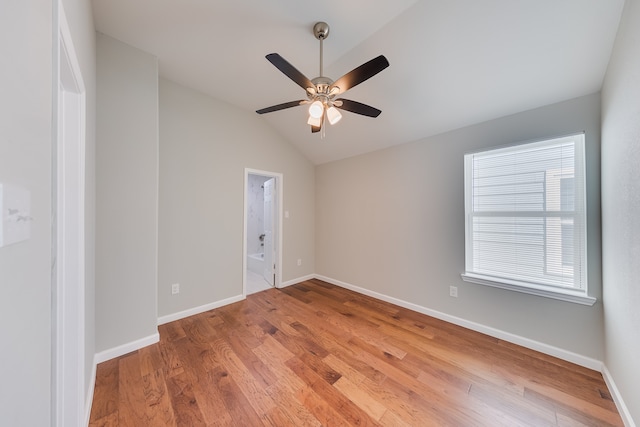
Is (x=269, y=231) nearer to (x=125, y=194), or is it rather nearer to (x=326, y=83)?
(x=125, y=194)

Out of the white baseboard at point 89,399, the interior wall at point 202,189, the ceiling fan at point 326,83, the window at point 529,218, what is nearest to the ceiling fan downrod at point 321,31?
the ceiling fan at point 326,83

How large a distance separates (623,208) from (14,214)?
9.41ft

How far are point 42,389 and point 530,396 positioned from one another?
2.71 metres

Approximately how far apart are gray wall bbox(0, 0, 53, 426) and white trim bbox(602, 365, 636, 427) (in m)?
2.85

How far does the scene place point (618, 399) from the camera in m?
1.54

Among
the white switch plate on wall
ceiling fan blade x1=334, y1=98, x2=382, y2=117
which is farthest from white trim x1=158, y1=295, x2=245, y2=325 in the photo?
ceiling fan blade x1=334, y1=98, x2=382, y2=117

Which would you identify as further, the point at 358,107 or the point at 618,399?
the point at 358,107

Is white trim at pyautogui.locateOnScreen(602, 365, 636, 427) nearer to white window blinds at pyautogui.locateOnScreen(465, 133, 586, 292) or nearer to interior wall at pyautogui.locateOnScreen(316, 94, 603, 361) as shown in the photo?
interior wall at pyautogui.locateOnScreen(316, 94, 603, 361)

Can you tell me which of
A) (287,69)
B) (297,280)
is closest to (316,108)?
(287,69)

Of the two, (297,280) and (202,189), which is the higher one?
(202,189)

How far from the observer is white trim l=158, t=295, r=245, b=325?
2.59 metres

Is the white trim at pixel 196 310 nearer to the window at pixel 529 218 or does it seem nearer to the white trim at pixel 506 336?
the white trim at pixel 506 336

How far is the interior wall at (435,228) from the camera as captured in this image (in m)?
1.93

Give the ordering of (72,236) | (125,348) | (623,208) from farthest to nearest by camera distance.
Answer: (125,348) → (623,208) → (72,236)
